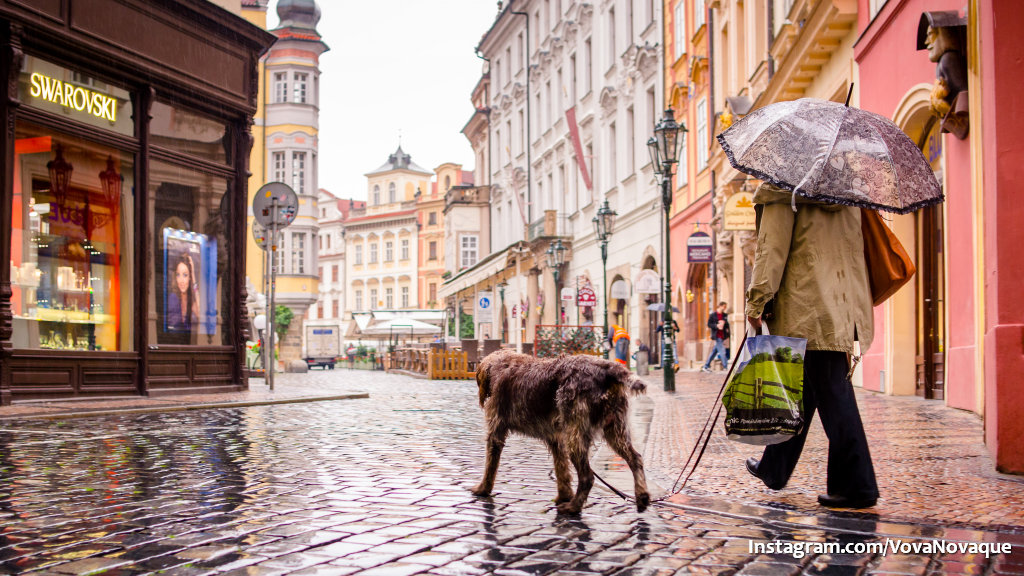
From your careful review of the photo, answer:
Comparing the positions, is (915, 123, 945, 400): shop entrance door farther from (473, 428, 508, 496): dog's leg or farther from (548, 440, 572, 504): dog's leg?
(548, 440, 572, 504): dog's leg

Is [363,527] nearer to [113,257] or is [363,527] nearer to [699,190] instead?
[113,257]

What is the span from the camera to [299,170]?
168 ft

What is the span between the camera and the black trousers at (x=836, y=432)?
17.6 feet

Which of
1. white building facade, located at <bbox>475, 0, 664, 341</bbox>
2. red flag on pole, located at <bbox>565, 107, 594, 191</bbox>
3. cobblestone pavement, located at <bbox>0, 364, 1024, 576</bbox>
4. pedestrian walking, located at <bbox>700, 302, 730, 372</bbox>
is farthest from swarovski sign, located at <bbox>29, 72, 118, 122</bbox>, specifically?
red flag on pole, located at <bbox>565, 107, 594, 191</bbox>

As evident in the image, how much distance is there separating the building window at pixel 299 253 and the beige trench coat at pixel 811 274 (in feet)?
169

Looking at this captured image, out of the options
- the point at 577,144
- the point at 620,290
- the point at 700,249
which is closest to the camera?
the point at 700,249

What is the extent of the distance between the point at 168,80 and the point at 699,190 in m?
17.2

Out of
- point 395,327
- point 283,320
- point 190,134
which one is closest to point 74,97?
point 190,134

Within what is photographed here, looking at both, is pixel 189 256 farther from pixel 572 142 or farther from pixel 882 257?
pixel 572 142

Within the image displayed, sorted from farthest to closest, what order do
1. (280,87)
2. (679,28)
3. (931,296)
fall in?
(280,87) < (679,28) < (931,296)

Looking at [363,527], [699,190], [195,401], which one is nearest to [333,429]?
[195,401]

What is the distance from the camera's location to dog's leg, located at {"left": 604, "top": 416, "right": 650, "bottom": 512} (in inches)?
202

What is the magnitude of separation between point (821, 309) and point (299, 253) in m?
52.3

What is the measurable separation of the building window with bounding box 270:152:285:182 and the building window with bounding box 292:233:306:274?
487 centimetres
